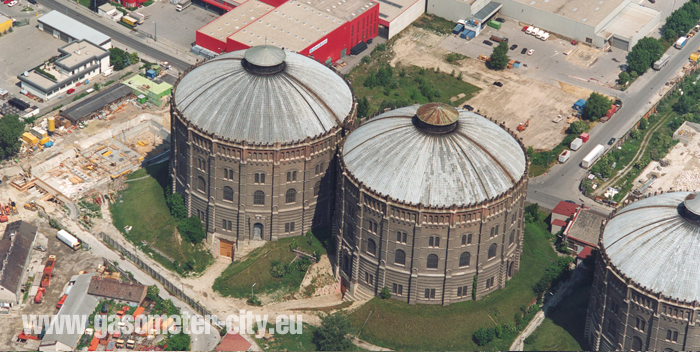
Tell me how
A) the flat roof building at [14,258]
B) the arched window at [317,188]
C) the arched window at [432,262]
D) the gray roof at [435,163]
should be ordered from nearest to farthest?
1. the gray roof at [435,163]
2. the arched window at [432,262]
3. the flat roof building at [14,258]
4. the arched window at [317,188]

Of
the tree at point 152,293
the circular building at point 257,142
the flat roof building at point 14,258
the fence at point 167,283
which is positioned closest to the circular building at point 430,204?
the circular building at point 257,142

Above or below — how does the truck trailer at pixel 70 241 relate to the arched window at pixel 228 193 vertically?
below

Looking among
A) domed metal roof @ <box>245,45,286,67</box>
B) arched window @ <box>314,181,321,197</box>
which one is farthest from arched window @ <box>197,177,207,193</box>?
domed metal roof @ <box>245,45,286,67</box>

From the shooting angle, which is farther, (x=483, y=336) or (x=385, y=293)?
(x=385, y=293)

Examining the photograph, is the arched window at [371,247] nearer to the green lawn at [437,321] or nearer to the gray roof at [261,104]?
the green lawn at [437,321]

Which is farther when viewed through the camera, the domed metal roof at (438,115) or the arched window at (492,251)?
the arched window at (492,251)

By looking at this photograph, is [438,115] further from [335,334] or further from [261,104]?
[335,334]

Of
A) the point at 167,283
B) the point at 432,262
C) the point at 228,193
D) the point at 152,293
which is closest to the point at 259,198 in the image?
the point at 228,193
